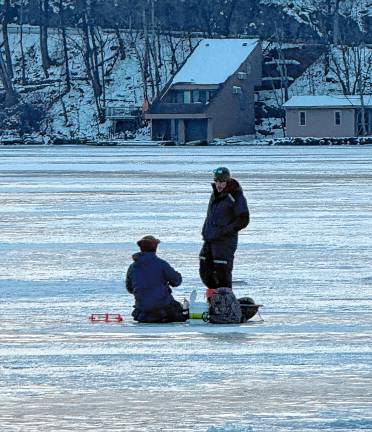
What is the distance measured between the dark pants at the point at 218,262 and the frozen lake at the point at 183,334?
59cm

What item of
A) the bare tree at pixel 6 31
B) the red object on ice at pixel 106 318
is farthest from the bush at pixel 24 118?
the red object on ice at pixel 106 318

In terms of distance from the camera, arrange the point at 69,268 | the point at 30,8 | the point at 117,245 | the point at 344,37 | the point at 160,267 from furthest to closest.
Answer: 1. the point at 30,8
2. the point at 344,37
3. the point at 117,245
4. the point at 69,268
5. the point at 160,267

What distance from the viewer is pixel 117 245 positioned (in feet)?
70.7

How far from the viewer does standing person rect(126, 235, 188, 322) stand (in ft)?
43.3

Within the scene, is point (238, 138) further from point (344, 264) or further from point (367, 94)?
A: point (344, 264)

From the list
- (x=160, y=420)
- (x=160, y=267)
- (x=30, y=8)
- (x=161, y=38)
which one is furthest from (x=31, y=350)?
(x=30, y=8)

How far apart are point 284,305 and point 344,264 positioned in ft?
13.0

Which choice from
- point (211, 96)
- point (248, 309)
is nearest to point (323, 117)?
point (211, 96)

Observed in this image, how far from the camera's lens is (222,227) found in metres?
14.2

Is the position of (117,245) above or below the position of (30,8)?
below

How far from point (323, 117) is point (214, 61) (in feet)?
30.7

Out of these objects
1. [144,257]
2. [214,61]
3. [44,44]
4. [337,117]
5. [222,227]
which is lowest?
[337,117]

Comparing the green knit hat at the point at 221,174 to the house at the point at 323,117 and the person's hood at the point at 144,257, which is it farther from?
the house at the point at 323,117

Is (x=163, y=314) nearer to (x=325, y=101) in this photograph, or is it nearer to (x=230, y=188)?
(x=230, y=188)
